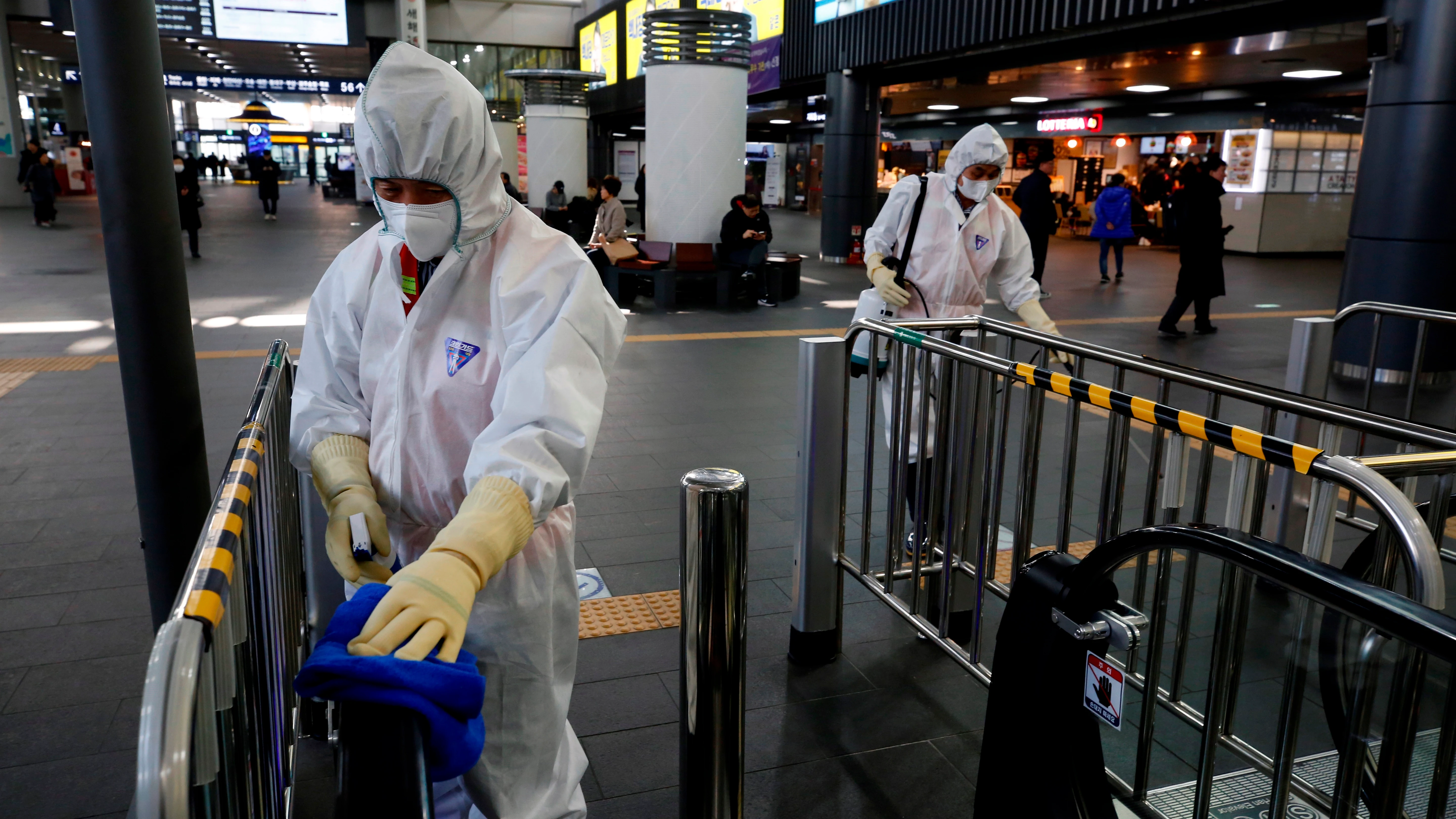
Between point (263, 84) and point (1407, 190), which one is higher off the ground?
point (263, 84)

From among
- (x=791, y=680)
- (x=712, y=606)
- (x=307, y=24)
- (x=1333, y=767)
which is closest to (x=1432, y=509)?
(x=1333, y=767)

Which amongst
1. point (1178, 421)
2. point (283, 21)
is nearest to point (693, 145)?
point (1178, 421)

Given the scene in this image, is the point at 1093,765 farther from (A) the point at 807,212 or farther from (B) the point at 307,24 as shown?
(A) the point at 807,212

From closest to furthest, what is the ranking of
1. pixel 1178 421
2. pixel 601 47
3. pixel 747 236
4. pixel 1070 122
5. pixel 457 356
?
pixel 457 356 < pixel 1178 421 < pixel 747 236 < pixel 1070 122 < pixel 601 47

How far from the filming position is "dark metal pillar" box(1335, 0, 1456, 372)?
6777 mm

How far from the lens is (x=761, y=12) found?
1752 centimetres

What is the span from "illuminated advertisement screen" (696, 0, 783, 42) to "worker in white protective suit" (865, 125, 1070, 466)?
1363 centimetres

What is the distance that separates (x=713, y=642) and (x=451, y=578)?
724 millimetres

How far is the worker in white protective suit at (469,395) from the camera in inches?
65.7

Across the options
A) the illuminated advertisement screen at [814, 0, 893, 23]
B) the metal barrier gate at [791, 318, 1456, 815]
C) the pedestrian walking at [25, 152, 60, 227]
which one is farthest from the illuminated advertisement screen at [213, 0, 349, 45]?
the metal barrier gate at [791, 318, 1456, 815]

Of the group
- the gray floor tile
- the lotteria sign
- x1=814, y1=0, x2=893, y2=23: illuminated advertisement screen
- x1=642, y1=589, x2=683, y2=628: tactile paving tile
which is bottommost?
the gray floor tile

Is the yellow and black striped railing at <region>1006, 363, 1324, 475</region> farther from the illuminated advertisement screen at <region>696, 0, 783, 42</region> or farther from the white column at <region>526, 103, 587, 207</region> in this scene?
the white column at <region>526, 103, 587, 207</region>

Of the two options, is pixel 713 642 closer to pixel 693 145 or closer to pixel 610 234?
pixel 693 145

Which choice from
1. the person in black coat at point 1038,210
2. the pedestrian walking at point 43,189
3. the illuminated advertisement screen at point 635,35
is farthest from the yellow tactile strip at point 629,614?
the illuminated advertisement screen at point 635,35
